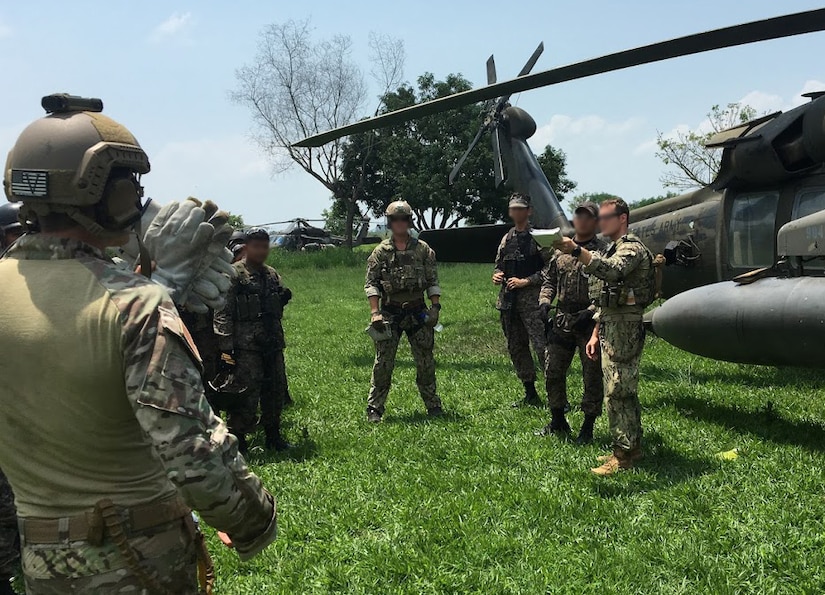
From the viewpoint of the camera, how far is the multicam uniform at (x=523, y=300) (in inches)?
275

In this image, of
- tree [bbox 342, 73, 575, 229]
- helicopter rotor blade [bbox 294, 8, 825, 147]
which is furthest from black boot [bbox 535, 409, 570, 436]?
tree [bbox 342, 73, 575, 229]

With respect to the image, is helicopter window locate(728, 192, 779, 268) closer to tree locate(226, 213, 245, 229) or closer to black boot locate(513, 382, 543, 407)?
black boot locate(513, 382, 543, 407)

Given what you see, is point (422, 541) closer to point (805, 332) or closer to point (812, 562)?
point (812, 562)

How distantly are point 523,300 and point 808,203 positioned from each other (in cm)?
286

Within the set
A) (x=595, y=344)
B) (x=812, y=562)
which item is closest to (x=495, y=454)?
Answer: (x=595, y=344)

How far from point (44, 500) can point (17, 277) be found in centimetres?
54

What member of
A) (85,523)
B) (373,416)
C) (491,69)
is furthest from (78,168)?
(491,69)

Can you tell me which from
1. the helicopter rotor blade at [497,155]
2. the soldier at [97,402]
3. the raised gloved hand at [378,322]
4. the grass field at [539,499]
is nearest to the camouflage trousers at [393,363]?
the raised gloved hand at [378,322]

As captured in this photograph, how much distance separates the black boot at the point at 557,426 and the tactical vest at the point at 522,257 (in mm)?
1616

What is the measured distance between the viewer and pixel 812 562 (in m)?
3.55

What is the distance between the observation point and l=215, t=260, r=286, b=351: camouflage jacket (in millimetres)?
5602

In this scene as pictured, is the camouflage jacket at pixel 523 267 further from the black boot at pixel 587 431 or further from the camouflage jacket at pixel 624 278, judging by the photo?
the camouflage jacket at pixel 624 278

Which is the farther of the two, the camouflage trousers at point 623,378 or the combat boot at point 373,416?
the combat boot at point 373,416

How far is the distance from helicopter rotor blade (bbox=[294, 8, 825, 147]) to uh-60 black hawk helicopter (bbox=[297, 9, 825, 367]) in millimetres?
11
